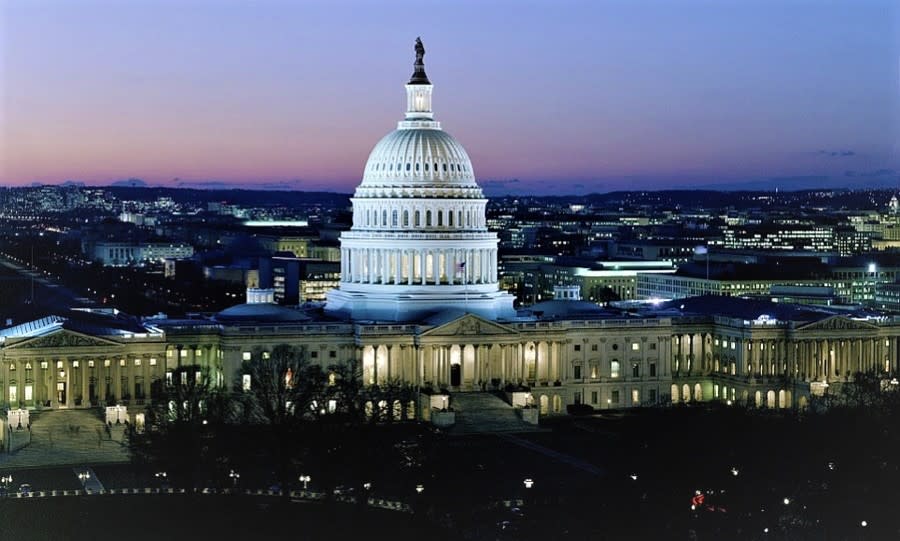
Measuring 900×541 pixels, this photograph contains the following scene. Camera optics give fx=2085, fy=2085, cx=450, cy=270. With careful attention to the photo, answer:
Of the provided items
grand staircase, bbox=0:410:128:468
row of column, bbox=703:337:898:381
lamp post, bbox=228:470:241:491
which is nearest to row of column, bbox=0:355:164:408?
grand staircase, bbox=0:410:128:468

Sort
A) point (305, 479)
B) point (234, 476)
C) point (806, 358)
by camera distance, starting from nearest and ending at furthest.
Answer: point (234, 476) → point (305, 479) → point (806, 358)

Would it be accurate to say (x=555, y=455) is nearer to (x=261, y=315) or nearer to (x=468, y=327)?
(x=468, y=327)

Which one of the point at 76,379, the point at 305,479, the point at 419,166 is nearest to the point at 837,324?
the point at 419,166

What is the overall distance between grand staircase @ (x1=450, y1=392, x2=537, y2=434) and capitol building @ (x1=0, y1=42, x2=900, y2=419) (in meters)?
1.56

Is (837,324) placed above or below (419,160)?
below

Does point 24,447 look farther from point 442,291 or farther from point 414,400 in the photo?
point 442,291

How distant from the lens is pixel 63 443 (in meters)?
124

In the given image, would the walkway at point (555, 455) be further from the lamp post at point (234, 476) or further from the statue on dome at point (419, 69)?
the statue on dome at point (419, 69)

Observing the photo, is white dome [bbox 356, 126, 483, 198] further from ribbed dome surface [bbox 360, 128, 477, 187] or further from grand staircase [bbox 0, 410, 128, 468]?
grand staircase [bbox 0, 410, 128, 468]

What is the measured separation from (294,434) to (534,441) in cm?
2068

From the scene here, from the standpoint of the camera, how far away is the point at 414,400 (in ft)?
466

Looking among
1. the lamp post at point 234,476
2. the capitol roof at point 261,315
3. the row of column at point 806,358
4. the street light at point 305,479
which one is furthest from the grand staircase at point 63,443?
the row of column at point 806,358

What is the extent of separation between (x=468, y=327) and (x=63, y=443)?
3439 cm

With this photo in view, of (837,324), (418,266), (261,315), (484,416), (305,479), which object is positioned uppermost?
(418,266)
